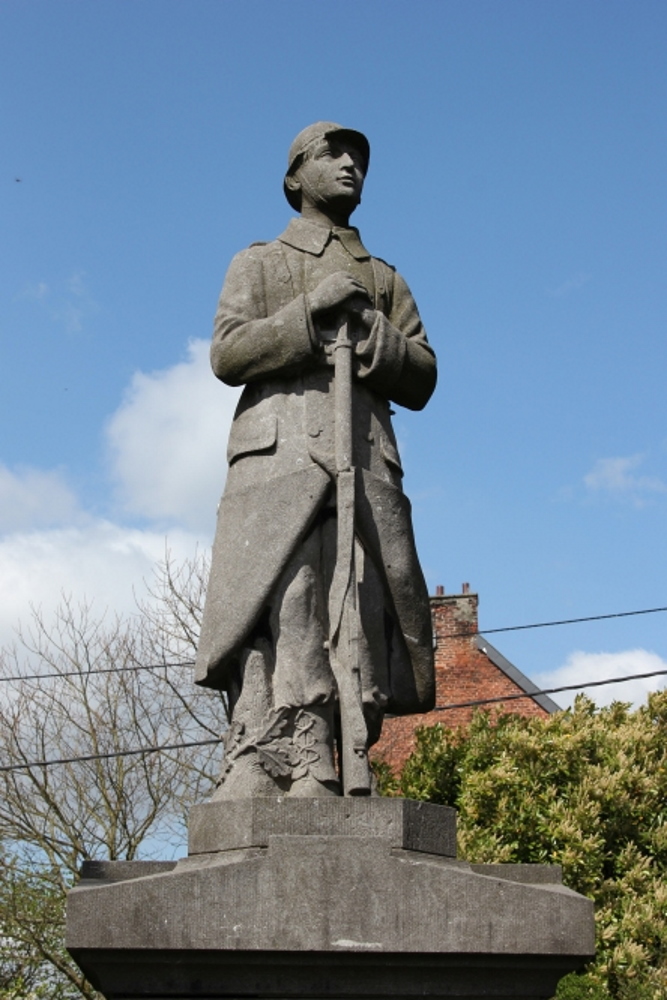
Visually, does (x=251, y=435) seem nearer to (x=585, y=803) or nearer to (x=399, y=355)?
(x=399, y=355)

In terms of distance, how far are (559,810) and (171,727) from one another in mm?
8182

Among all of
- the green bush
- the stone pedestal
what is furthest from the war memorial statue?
the green bush

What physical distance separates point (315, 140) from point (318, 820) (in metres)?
3.26

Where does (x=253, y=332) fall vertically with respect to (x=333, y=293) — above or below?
below

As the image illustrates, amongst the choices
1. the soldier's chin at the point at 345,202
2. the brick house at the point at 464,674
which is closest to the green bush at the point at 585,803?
the brick house at the point at 464,674

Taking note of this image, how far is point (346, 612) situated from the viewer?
217 inches

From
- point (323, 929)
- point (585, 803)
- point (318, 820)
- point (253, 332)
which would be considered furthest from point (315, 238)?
point (585, 803)

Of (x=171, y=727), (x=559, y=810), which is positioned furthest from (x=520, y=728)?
(x=171, y=727)

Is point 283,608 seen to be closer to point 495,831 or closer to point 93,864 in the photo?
point 93,864

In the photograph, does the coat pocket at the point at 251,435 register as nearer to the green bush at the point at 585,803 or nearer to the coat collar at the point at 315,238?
the coat collar at the point at 315,238

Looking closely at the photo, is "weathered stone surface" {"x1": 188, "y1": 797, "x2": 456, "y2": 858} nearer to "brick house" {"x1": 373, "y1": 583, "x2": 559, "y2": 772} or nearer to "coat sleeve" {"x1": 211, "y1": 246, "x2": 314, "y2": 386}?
"coat sleeve" {"x1": 211, "y1": 246, "x2": 314, "y2": 386}

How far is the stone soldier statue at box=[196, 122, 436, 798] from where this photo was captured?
17.8 ft

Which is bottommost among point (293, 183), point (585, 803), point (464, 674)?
point (585, 803)

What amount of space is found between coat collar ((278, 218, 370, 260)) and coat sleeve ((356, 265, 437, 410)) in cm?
21
